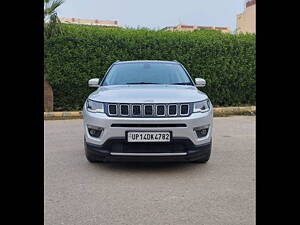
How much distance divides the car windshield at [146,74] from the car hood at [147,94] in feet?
1.28

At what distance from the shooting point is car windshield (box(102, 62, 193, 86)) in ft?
17.5

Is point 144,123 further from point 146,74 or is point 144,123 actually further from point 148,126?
point 146,74

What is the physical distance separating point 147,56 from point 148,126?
7.42 m

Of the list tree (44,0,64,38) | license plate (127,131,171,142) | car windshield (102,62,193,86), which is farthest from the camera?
tree (44,0,64,38)

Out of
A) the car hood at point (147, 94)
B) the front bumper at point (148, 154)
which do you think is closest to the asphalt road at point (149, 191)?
the front bumper at point (148, 154)

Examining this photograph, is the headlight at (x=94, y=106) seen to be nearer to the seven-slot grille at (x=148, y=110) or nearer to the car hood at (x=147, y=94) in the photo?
the car hood at (x=147, y=94)

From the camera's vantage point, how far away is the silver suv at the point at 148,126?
163 inches

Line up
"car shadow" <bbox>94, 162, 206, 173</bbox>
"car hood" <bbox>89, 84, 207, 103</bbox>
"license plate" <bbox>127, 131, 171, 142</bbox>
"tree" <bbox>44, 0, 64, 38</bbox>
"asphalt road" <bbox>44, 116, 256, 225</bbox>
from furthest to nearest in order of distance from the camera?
"tree" <bbox>44, 0, 64, 38</bbox>, "car shadow" <bbox>94, 162, 206, 173</bbox>, "car hood" <bbox>89, 84, 207, 103</bbox>, "license plate" <bbox>127, 131, 171, 142</bbox>, "asphalt road" <bbox>44, 116, 256, 225</bbox>

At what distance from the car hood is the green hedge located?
5.93 metres

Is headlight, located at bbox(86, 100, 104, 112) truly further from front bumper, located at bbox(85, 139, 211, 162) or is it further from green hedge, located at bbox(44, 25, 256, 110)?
green hedge, located at bbox(44, 25, 256, 110)

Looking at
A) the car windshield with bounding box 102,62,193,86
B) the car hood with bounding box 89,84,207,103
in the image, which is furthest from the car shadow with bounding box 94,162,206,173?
the car windshield with bounding box 102,62,193,86
